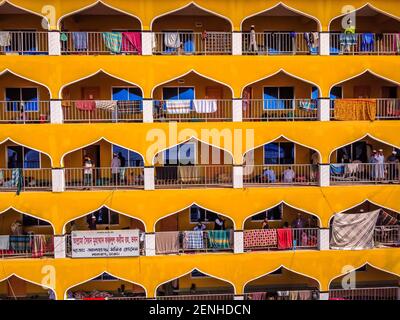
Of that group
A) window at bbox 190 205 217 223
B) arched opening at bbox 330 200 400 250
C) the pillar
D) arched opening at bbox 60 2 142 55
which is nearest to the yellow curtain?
arched opening at bbox 330 200 400 250

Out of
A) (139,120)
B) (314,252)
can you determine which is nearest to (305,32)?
(139,120)

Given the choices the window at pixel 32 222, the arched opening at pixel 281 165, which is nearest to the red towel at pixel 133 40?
the arched opening at pixel 281 165

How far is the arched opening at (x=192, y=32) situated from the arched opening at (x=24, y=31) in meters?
4.17

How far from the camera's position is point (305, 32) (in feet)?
56.3

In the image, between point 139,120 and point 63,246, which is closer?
point 63,246

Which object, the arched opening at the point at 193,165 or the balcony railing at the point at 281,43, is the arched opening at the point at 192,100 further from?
the balcony railing at the point at 281,43

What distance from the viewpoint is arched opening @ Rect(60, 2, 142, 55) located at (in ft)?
52.3

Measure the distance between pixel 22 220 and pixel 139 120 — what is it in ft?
18.6

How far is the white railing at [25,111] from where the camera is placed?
17016mm

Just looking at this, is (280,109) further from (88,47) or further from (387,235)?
(88,47)

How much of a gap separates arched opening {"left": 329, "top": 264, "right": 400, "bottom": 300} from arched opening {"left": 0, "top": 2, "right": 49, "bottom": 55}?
1395cm

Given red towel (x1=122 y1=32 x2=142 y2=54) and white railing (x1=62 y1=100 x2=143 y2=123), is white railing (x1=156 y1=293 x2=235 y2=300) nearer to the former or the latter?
white railing (x1=62 y1=100 x2=143 y2=123)

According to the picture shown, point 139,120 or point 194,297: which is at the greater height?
point 139,120
